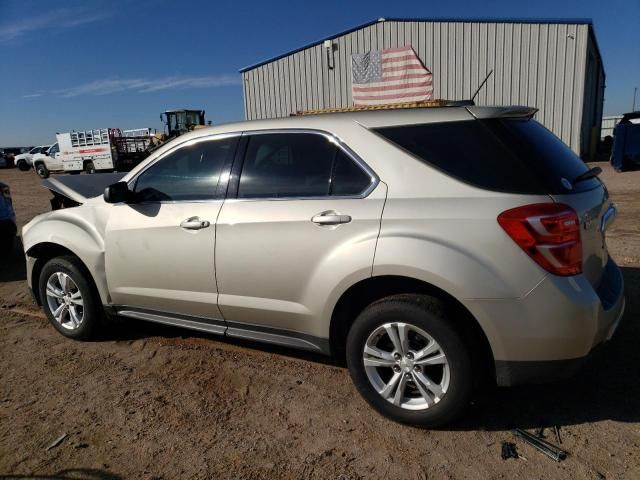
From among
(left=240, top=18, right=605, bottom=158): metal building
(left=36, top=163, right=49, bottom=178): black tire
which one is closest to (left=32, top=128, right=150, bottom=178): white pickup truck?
(left=36, top=163, right=49, bottom=178): black tire

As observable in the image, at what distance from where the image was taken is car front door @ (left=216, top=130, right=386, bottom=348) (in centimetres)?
274

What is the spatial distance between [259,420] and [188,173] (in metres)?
1.76

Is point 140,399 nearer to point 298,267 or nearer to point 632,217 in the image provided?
point 298,267

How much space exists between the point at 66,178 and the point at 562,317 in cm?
402

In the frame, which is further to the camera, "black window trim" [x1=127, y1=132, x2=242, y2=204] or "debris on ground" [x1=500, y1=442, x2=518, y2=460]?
"black window trim" [x1=127, y1=132, x2=242, y2=204]

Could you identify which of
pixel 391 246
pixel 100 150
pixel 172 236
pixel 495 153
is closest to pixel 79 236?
pixel 172 236

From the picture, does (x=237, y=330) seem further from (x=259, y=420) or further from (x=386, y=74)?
(x=386, y=74)

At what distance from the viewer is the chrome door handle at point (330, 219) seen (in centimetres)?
273

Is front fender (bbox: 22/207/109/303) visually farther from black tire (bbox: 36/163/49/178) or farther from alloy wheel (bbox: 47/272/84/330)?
black tire (bbox: 36/163/49/178)

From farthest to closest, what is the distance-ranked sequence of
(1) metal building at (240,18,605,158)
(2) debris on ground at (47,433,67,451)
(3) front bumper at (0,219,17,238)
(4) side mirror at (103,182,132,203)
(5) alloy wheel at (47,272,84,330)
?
(1) metal building at (240,18,605,158)
(3) front bumper at (0,219,17,238)
(5) alloy wheel at (47,272,84,330)
(4) side mirror at (103,182,132,203)
(2) debris on ground at (47,433,67,451)

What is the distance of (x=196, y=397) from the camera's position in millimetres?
3178

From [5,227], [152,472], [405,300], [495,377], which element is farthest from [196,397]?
[5,227]

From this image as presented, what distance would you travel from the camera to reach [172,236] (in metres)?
3.40

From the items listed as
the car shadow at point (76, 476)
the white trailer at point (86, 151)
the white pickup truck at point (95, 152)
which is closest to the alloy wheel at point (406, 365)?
the car shadow at point (76, 476)
